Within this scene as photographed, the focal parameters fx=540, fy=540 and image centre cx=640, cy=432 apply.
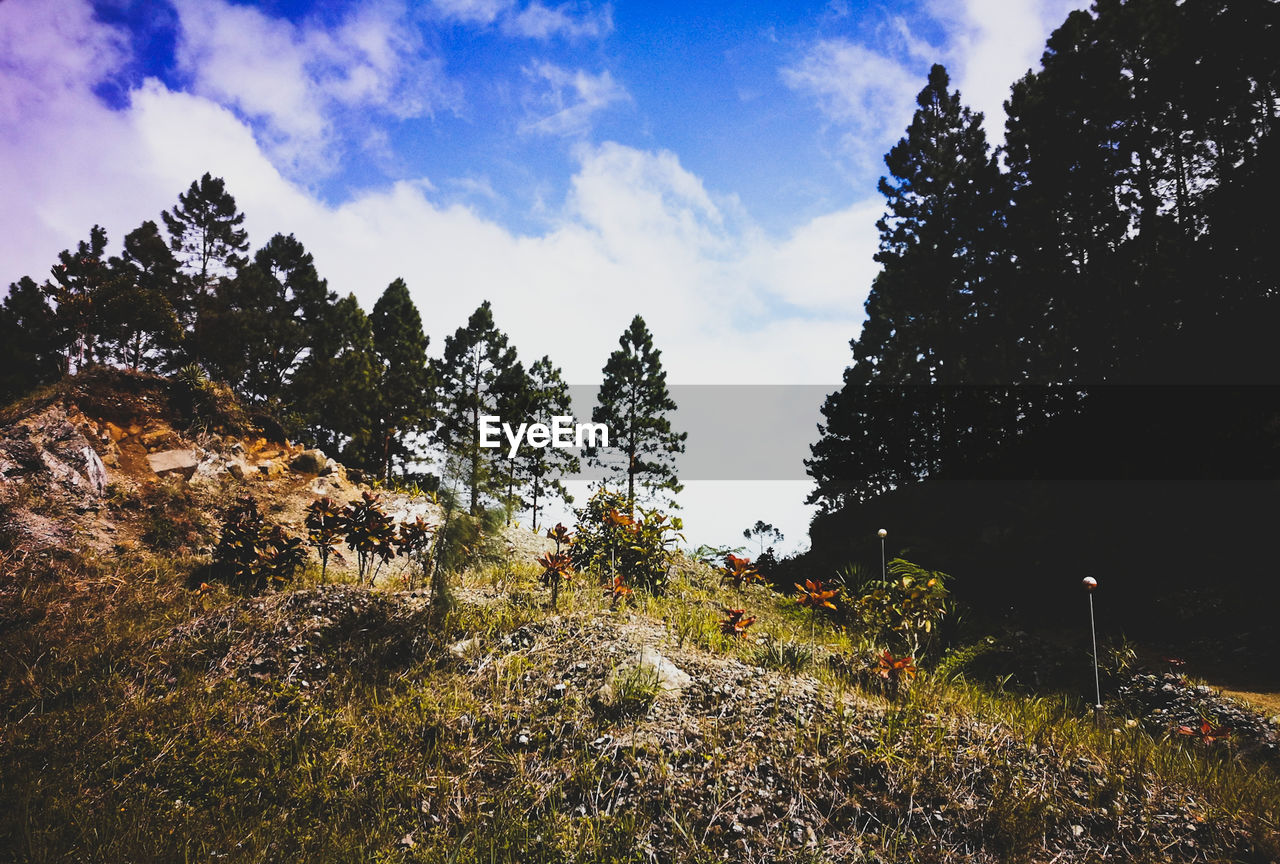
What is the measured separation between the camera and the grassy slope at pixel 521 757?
2.80 meters

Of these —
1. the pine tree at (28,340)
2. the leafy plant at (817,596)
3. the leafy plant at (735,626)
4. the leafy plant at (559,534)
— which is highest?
the pine tree at (28,340)

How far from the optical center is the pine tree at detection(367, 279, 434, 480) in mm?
21984

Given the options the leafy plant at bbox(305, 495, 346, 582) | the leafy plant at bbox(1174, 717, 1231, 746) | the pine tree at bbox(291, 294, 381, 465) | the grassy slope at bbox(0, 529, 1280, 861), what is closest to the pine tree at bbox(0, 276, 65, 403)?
the pine tree at bbox(291, 294, 381, 465)

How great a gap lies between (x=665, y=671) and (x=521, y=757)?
121cm

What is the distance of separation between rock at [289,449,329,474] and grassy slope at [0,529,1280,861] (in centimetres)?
682

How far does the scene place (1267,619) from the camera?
7.73 metres

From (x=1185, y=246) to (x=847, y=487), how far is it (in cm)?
1110

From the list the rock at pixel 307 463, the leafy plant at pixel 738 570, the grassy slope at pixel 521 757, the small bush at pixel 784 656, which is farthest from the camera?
the rock at pixel 307 463

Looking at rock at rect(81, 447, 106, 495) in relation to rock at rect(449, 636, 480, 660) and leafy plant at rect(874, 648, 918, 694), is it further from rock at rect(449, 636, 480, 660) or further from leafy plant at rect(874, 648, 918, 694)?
leafy plant at rect(874, 648, 918, 694)

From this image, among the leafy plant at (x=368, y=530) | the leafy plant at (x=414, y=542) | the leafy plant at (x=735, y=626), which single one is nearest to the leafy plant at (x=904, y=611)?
the leafy plant at (x=735, y=626)

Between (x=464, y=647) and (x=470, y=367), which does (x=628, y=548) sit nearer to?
(x=464, y=647)

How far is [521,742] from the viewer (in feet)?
11.1

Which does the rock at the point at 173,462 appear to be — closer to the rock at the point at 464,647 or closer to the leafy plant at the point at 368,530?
the leafy plant at the point at 368,530

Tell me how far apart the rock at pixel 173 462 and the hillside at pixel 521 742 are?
321cm
